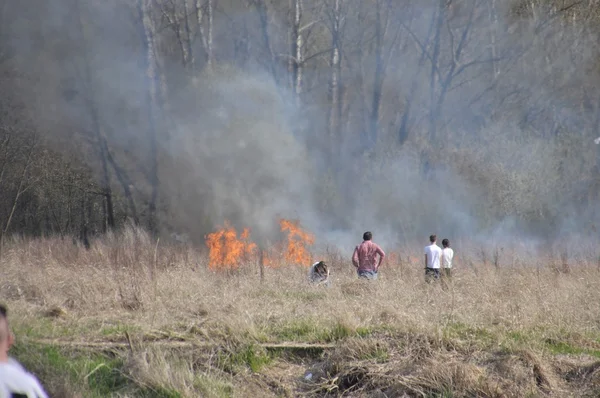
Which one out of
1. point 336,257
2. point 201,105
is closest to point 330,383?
point 336,257

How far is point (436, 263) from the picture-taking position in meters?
12.8

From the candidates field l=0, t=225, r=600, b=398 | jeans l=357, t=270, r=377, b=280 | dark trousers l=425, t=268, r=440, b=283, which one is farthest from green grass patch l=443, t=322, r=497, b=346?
jeans l=357, t=270, r=377, b=280

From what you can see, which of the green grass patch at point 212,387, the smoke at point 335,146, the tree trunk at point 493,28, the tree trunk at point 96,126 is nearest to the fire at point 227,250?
the smoke at point 335,146

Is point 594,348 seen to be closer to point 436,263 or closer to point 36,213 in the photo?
point 436,263

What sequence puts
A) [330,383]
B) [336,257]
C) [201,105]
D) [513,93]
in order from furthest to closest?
[513,93], [201,105], [336,257], [330,383]

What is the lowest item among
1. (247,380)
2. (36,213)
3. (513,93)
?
(247,380)

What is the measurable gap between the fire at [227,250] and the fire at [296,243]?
921 mm

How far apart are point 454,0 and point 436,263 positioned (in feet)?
52.0

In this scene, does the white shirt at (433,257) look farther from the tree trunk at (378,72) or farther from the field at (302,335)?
the tree trunk at (378,72)

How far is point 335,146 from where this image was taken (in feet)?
90.8

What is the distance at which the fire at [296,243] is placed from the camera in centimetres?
1578

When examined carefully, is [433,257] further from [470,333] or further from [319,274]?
[470,333]

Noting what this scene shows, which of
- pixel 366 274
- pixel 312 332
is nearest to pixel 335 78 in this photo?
pixel 366 274

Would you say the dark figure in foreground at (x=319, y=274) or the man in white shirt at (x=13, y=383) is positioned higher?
the dark figure in foreground at (x=319, y=274)
